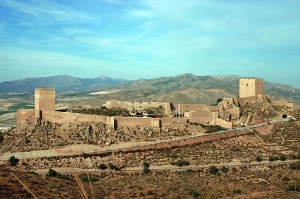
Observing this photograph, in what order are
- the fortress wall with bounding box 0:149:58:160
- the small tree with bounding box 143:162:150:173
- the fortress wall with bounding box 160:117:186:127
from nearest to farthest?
the small tree with bounding box 143:162:150:173 → the fortress wall with bounding box 0:149:58:160 → the fortress wall with bounding box 160:117:186:127

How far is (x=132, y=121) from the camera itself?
32.8 meters

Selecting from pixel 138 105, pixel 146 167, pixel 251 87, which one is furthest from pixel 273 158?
pixel 138 105

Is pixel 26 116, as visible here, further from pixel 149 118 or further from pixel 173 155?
pixel 173 155

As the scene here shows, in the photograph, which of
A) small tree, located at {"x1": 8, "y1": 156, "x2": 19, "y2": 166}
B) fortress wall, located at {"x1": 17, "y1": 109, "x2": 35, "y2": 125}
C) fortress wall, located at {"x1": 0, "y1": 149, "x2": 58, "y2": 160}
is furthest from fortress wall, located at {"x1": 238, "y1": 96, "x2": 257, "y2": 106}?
small tree, located at {"x1": 8, "y1": 156, "x2": 19, "y2": 166}

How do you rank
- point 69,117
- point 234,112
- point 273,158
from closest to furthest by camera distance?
1. point 273,158
2. point 69,117
3. point 234,112

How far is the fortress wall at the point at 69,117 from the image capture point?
1298 inches

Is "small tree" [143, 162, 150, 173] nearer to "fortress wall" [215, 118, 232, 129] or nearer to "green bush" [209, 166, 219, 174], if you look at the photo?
"green bush" [209, 166, 219, 174]

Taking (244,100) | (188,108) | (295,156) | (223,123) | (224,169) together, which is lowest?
(224,169)

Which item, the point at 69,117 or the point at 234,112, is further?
the point at 234,112

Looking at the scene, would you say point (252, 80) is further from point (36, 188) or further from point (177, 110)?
point (36, 188)

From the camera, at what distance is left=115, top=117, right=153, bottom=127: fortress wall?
32.7 meters

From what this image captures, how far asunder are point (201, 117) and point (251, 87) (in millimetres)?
9577

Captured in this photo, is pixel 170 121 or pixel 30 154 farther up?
pixel 170 121

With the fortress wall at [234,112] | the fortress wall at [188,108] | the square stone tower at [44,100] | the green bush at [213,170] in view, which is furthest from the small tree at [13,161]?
the fortress wall at [234,112]
